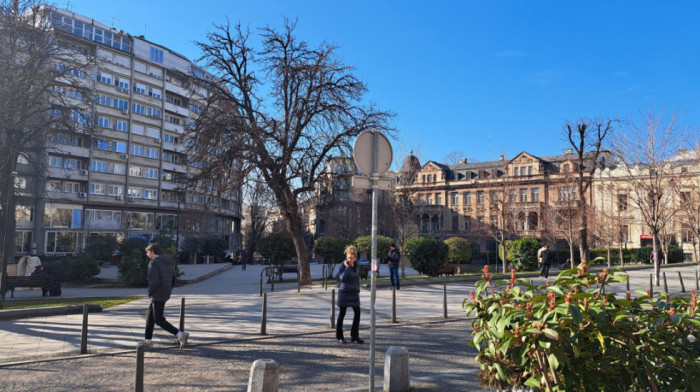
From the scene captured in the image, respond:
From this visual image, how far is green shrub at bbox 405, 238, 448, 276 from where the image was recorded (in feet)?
72.7

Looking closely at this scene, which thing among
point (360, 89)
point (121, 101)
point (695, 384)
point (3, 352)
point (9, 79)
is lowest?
point (3, 352)

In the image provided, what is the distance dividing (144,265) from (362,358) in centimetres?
1818

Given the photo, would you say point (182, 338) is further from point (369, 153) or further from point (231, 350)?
point (369, 153)

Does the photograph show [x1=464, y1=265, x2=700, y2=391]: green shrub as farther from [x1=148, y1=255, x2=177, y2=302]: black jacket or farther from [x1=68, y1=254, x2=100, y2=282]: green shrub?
[x1=68, y1=254, x2=100, y2=282]: green shrub

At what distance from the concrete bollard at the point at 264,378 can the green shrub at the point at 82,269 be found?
25000 millimetres

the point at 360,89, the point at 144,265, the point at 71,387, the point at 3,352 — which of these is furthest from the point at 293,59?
the point at 71,387

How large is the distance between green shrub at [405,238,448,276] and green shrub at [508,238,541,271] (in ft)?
23.5

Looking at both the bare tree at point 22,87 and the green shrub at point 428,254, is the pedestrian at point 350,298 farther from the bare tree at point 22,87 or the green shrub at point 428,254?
the green shrub at point 428,254

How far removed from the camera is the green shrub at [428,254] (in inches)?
873

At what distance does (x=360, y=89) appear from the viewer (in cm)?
2048

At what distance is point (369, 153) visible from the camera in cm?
557

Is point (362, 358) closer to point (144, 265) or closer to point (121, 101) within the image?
point (144, 265)

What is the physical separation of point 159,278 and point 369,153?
4.80 metres

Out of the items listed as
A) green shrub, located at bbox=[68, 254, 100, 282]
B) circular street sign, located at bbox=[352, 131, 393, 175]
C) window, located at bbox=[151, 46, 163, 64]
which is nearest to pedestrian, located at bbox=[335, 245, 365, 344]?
circular street sign, located at bbox=[352, 131, 393, 175]
